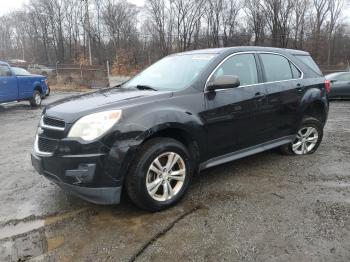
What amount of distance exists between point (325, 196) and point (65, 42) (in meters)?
55.0

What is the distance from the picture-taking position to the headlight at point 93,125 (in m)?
3.28

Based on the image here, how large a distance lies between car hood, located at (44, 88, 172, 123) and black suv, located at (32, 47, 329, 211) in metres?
0.01

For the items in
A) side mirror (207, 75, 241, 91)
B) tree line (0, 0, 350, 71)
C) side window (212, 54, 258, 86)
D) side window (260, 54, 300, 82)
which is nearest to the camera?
side mirror (207, 75, 241, 91)

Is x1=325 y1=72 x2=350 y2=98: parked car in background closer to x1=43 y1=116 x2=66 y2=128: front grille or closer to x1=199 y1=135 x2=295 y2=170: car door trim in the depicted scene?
x1=199 y1=135 x2=295 y2=170: car door trim

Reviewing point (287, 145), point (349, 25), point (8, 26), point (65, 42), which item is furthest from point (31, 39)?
point (287, 145)

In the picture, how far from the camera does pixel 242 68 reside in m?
4.61

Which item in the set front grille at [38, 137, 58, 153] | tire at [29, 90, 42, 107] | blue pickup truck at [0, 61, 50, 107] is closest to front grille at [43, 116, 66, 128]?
front grille at [38, 137, 58, 153]

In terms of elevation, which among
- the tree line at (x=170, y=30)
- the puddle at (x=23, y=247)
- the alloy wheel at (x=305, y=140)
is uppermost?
the tree line at (x=170, y=30)

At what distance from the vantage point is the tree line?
4662 centimetres

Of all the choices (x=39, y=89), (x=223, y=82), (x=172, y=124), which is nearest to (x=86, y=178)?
(x=172, y=124)

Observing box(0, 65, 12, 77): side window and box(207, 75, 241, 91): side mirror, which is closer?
box(207, 75, 241, 91): side mirror

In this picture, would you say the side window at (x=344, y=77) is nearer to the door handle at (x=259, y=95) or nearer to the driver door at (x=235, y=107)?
the driver door at (x=235, y=107)

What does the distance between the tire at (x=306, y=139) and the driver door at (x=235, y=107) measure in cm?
122

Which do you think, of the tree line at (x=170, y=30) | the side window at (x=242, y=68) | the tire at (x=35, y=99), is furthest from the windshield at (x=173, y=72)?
the tree line at (x=170, y=30)
